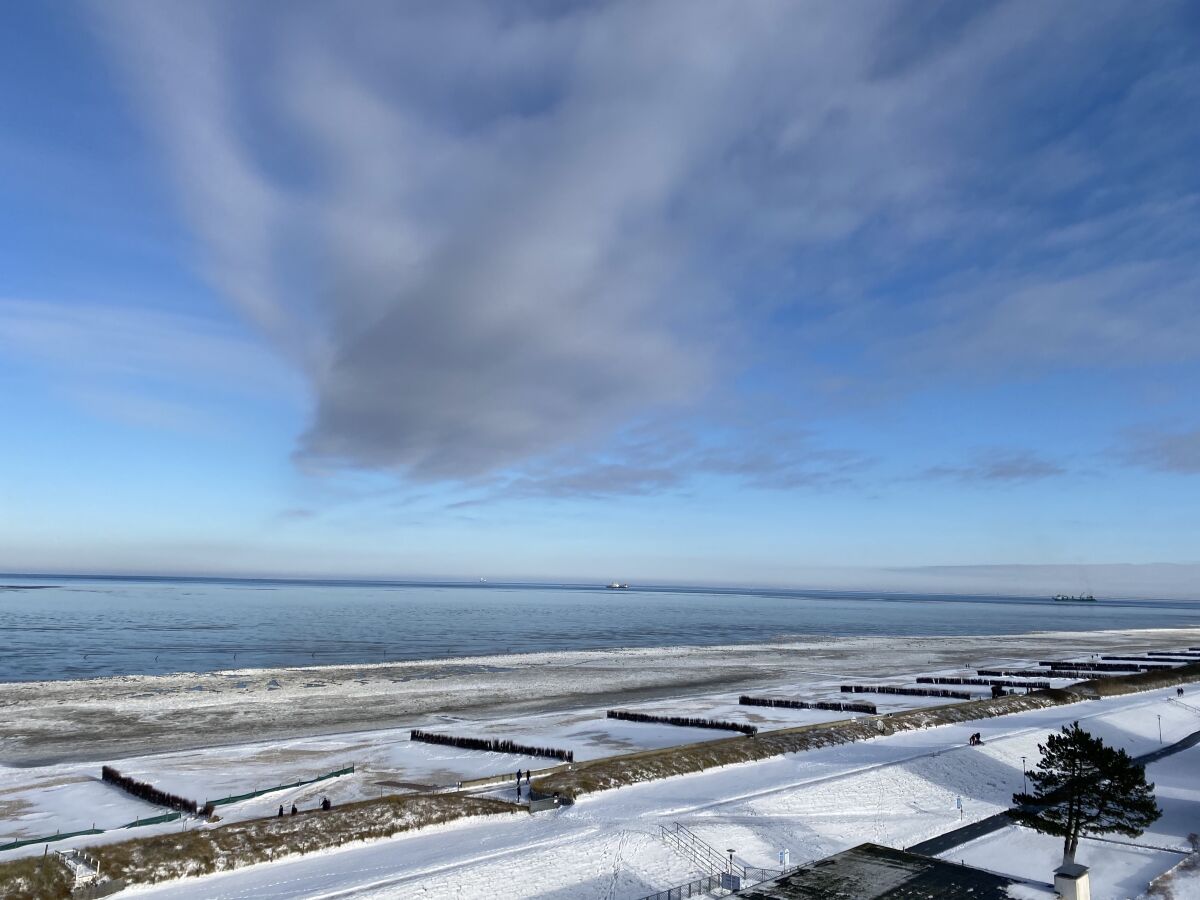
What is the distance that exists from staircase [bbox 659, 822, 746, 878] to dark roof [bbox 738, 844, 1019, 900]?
393 centimetres

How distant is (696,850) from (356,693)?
2031 inches

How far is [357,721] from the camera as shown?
62.9m

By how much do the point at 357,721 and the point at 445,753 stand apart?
52.9 feet

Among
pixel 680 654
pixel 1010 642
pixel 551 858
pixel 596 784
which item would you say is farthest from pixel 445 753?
pixel 1010 642

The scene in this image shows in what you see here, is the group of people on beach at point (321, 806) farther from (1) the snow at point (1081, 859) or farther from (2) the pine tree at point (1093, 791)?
(2) the pine tree at point (1093, 791)

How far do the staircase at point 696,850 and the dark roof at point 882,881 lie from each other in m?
3.93

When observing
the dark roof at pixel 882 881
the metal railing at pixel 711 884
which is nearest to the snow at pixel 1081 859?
the dark roof at pixel 882 881

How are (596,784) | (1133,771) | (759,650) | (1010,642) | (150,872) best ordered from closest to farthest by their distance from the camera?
(150,872)
(1133,771)
(596,784)
(759,650)
(1010,642)

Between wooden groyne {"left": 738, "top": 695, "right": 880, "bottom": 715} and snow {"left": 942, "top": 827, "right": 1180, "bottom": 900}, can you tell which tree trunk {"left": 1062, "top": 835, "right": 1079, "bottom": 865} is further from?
wooden groyne {"left": 738, "top": 695, "right": 880, "bottom": 715}

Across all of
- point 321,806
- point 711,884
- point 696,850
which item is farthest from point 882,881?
point 321,806

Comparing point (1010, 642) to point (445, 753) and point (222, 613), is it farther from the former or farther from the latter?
point (222, 613)

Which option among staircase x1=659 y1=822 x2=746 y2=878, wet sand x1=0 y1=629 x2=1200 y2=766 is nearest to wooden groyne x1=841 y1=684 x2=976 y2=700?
wet sand x1=0 y1=629 x2=1200 y2=766

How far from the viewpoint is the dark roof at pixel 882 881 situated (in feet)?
84.2

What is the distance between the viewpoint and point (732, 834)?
3475cm
